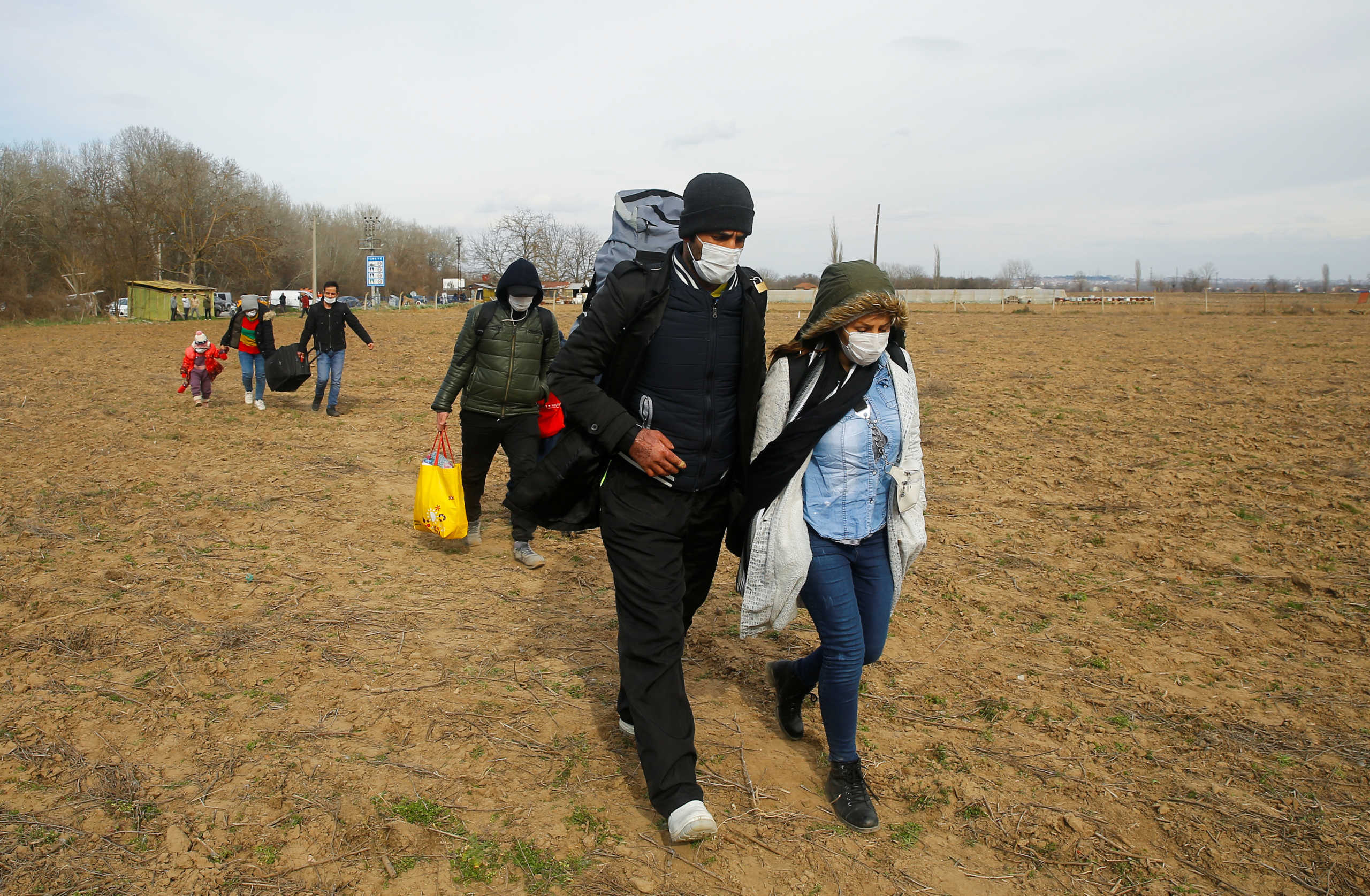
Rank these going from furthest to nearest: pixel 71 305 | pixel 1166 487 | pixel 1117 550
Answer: pixel 71 305, pixel 1166 487, pixel 1117 550

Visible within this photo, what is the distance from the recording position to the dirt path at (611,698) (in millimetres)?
2881

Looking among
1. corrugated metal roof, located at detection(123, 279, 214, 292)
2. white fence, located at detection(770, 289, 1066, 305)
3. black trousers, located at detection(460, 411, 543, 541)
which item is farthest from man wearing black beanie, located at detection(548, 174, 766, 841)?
white fence, located at detection(770, 289, 1066, 305)

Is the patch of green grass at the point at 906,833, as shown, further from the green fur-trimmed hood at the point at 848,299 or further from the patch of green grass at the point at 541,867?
the green fur-trimmed hood at the point at 848,299

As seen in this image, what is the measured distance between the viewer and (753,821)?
3.10 metres

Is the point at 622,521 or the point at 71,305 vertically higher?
the point at 71,305

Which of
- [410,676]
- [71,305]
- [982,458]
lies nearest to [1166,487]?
[982,458]

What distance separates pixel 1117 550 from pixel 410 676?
16.3 feet

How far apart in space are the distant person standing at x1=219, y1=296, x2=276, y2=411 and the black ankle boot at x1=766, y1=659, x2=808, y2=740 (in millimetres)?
10354

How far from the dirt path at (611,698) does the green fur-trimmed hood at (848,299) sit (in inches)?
69.8

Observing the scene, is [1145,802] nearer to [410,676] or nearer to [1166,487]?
[410,676]

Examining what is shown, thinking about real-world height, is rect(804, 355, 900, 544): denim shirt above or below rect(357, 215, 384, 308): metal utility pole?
below

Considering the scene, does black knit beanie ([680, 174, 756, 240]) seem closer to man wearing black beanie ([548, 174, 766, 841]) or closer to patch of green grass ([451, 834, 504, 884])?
man wearing black beanie ([548, 174, 766, 841])

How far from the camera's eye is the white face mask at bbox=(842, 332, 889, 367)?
2986 mm

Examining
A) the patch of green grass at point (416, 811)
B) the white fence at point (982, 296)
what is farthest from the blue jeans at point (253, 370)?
the white fence at point (982, 296)
